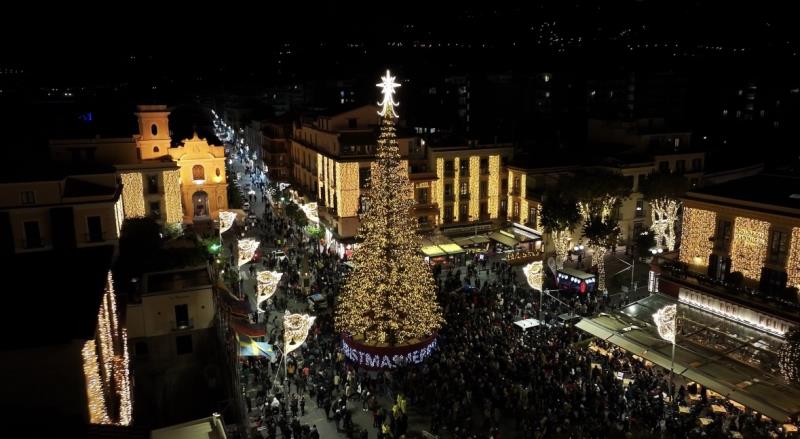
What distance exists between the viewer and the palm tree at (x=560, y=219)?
37531 millimetres

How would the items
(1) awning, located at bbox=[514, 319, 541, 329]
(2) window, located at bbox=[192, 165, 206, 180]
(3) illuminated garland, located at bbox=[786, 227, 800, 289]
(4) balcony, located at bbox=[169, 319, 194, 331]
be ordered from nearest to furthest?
(3) illuminated garland, located at bbox=[786, 227, 800, 289], (4) balcony, located at bbox=[169, 319, 194, 331], (1) awning, located at bbox=[514, 319, 541, 329], (2) window, located at bbox=[192, 165, 206, 180]

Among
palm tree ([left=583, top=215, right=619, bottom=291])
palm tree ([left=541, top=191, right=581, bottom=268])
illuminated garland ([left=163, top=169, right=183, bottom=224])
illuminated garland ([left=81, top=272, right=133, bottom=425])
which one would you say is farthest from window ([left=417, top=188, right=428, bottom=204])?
illuminated garland ([left=81, top=272, right=133, bottom=425])

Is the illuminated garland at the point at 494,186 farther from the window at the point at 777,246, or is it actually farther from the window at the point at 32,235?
the window at the point at 32,235

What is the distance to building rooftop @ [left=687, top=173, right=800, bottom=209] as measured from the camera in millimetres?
25016

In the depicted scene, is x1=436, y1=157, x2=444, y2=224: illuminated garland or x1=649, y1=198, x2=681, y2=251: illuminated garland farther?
x1=436, y1=157, x2=444, y2=224: illuminated garland

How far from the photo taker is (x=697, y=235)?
2772cm

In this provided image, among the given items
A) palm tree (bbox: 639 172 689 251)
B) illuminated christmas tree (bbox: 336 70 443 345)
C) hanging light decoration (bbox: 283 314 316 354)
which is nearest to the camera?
hanging light decoration (bbox: 283 314 316 354)

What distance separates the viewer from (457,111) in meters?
87.4

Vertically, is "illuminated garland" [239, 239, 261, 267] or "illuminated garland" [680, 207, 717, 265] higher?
"illuminated garland" [680, 207, 717, 265]

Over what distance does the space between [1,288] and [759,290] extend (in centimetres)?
2696

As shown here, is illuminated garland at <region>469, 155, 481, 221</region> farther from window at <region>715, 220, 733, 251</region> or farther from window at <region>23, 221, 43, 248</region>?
window at <region>23, 221, 43, 248</region>

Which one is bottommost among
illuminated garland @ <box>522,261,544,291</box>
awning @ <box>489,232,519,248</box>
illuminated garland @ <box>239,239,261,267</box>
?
awning @ <box>489,232,519,248</box>

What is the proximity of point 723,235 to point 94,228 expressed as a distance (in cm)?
3166

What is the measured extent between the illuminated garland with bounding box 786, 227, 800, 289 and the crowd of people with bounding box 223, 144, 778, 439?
642cm
